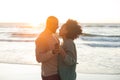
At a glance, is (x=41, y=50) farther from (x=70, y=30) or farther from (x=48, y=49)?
(x=70, y=30)

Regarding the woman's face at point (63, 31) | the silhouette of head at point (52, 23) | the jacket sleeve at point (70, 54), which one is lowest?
the jacket sleeve at point (70, 54)

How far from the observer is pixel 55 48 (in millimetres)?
4062

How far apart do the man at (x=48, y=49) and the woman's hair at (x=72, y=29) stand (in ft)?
0.55

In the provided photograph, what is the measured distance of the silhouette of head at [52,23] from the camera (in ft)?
13.8

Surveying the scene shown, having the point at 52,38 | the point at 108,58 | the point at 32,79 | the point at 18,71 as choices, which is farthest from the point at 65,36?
the point at 108,58

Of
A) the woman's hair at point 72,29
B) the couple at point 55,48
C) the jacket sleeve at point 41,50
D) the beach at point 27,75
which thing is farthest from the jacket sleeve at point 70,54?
the beach at point 27,75

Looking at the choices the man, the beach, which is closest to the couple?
the man

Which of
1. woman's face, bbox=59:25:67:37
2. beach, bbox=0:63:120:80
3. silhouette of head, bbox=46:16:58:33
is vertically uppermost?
silhouette of head, bbox=46:16:58:33

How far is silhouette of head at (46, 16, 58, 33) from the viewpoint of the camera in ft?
13.8

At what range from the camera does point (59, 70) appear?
421 centimetres

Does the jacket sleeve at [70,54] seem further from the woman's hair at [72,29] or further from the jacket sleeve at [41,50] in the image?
the jacket sleeve at [41,50]

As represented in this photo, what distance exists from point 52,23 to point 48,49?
0.33 metres

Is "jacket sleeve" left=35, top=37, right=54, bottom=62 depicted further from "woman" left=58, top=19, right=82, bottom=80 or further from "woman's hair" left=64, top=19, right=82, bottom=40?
"woman's hair" left=64, top=19, right=82, bottom=40

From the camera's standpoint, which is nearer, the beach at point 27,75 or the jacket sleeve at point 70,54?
the jacket sleeve at point 70,54
